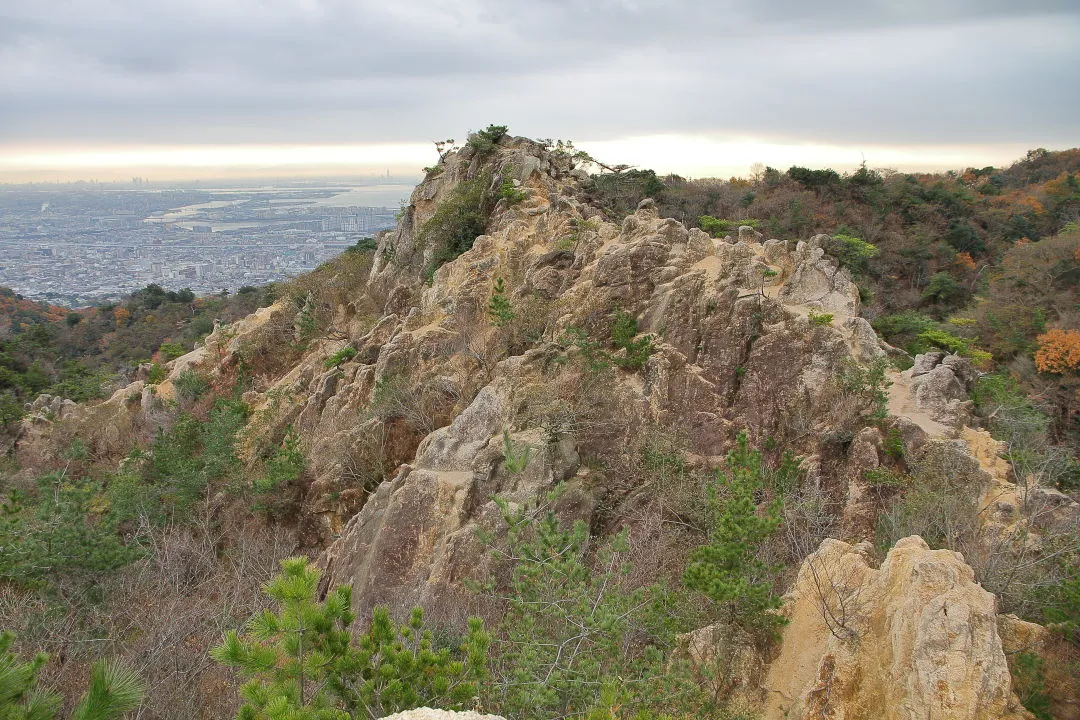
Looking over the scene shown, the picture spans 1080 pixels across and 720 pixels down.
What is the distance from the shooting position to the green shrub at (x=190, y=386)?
24.2 metres

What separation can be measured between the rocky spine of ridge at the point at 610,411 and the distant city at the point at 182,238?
109 ft

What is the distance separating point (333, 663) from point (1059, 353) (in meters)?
25.4

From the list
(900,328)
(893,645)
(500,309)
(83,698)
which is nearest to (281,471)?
(500,309)

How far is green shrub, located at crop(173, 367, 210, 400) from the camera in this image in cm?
2416

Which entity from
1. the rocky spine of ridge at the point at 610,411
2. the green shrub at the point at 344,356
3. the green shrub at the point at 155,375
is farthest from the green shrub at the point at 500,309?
the green shrub at the point at 155,375

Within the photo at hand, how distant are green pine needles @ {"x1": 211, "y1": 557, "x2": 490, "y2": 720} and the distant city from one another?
1802 inches

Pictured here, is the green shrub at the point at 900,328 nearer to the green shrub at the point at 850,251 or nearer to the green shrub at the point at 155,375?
the green shrub at the point at 850,251

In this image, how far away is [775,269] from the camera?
624 inches

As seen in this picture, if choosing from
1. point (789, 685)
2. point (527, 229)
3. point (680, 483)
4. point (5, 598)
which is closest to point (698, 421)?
point (680, 483)

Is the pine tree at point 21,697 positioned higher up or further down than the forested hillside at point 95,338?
higher up

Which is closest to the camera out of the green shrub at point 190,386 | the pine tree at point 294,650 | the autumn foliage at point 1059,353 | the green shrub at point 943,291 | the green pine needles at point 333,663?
the pine tree at point 294,650

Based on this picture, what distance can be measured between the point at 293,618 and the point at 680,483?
9.36m

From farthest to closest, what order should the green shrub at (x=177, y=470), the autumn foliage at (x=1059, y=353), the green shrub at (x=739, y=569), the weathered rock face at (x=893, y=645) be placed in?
1. the autumn foliage at (x=1059, y=353)
2. the green shrub at (x=177, y=470)
3. the green shrub at (x=739, y=569)
4. the weathered rock face at (x=893, y=645)

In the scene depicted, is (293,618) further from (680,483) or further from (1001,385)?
(1001,385)
